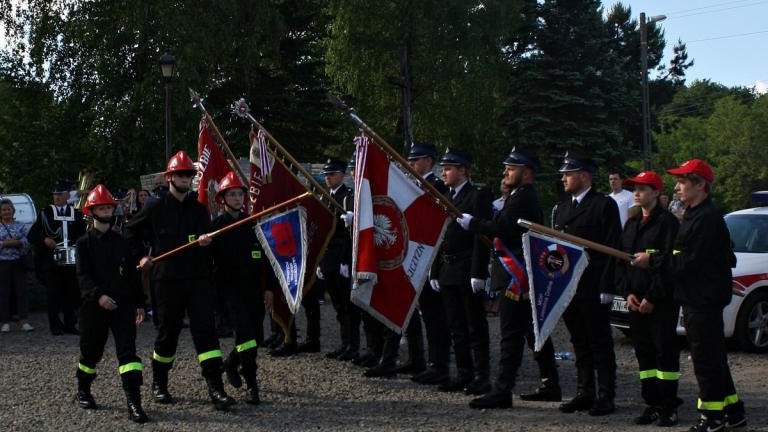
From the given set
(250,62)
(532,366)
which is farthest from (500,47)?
(532,366)

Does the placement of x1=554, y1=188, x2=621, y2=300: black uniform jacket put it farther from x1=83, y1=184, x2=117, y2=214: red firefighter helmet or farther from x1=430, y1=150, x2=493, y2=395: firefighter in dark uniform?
x1=83, y1=184, x2=117, y2=214: red firefighter helmet

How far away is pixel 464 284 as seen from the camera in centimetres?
920

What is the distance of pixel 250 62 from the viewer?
1232 inches

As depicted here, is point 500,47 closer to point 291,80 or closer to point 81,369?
point 291,80

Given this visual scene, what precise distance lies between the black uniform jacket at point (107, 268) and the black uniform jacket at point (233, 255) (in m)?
0.77

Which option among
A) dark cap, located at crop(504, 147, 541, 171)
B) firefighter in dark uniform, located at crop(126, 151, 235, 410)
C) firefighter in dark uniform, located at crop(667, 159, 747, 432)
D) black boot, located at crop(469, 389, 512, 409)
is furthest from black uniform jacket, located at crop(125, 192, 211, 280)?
firefighter in dark uniform, located at crop(667, 159, 747, 432)

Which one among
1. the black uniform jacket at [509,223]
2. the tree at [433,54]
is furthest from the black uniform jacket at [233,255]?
the tree at [433,54]

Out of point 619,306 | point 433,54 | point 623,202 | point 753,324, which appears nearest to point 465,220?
point 619,306

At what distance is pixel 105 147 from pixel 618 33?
32648mm

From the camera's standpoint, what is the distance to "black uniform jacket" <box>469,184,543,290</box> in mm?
8469

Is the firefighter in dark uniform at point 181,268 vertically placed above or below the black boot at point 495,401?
above

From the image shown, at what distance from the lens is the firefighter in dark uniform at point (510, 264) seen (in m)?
8.41

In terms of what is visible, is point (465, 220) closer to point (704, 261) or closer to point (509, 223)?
point (509, 223)

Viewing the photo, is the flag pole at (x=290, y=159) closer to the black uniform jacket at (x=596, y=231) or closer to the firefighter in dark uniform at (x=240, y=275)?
the firefighter in dark uniform at (x=240, y=275)
